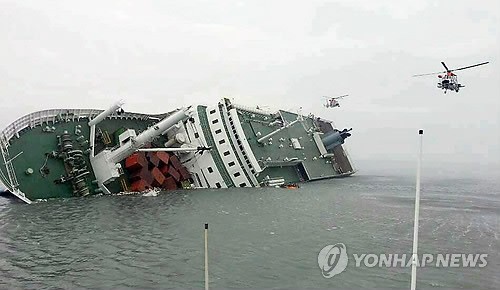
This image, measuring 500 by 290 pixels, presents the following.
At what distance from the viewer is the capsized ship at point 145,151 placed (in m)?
38.8

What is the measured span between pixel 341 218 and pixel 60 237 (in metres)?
21.5

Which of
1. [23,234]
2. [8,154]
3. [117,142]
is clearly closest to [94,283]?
[23,234]

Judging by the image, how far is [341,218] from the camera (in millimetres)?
35000

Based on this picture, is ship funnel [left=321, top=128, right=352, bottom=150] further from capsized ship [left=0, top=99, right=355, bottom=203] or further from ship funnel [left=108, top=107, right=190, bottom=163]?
ship funnel [left=108, top=107, right=190, bottom=163]

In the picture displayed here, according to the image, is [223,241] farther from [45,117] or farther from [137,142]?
[45,117]

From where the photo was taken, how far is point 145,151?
4719 cm

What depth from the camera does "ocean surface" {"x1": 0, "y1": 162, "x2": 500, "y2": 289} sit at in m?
18.3

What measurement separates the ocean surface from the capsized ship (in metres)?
2.85
